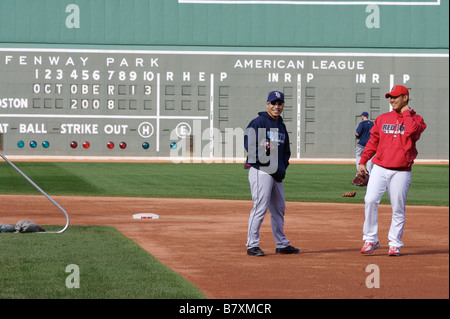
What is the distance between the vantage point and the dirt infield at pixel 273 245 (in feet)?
25.8

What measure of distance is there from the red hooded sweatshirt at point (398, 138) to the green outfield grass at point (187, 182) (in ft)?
30.3

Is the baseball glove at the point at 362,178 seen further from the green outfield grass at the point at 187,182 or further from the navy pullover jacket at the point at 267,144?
the green outfield grass at the point at 187,182

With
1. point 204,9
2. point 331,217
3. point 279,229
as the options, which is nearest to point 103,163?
point 204,9

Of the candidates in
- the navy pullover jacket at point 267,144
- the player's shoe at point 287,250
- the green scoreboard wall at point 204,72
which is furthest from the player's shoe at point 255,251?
the green scoreboard wall at point 204,72

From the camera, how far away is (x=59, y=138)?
38094 mm

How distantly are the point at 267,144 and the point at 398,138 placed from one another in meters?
1.54

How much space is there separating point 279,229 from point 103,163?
27812 millimetres

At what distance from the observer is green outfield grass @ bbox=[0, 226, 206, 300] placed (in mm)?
7328

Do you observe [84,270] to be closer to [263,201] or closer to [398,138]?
[263,201]

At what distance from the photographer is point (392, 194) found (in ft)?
31.0

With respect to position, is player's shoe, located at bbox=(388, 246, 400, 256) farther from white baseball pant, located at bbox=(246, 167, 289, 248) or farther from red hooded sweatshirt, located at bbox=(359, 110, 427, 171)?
white baseball pant, located at bbox=(246, 167, 289, 248)

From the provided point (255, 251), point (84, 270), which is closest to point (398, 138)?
point (255, 251)

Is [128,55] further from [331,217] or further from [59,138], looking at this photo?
[331,217]

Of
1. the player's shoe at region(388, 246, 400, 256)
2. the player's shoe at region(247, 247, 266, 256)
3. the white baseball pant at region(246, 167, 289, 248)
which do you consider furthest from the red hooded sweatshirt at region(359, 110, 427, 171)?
the player's shoe at region(247, 247, 266, 256)
